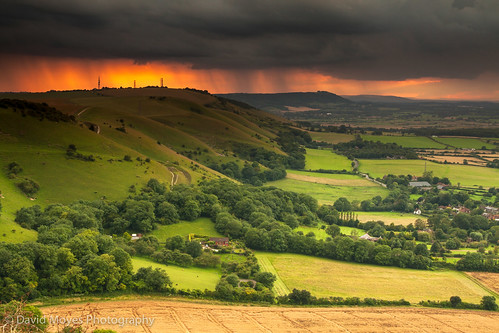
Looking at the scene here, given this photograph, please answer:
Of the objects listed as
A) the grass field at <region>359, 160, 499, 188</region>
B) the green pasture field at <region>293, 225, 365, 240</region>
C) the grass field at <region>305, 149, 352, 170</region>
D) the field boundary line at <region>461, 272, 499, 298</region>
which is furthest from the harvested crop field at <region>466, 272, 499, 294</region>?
the grass field at <region>305, 149, 352, 170</region>

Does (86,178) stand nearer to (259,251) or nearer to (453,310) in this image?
(259,251)

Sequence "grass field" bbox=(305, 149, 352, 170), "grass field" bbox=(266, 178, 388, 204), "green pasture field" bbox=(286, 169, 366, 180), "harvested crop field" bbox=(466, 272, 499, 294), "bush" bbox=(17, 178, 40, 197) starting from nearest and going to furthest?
"harvested crop field" bbox=(466, 272, 499, 294) → "bush" bbox=(17, 178, 40, 197) → "grass field" bbox=(266, 178, 388, 204) → "green pasture field" bbox=(286, 169, 366, 180) → "grass field" bbox=(305, 149, 352, 170)

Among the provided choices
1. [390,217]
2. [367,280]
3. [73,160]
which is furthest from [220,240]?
[390,217]

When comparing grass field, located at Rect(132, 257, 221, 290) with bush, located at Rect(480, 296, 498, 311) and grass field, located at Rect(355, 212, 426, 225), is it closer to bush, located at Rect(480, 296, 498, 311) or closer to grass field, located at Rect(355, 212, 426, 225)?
bush, located at Rect(480, 296, 498, 311)

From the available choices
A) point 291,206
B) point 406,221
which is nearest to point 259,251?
point 291,206

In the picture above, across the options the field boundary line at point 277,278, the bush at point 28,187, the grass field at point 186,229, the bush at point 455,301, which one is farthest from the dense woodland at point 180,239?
the bush at point 455,301

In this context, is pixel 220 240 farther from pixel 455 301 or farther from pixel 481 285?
pixel 481 285
